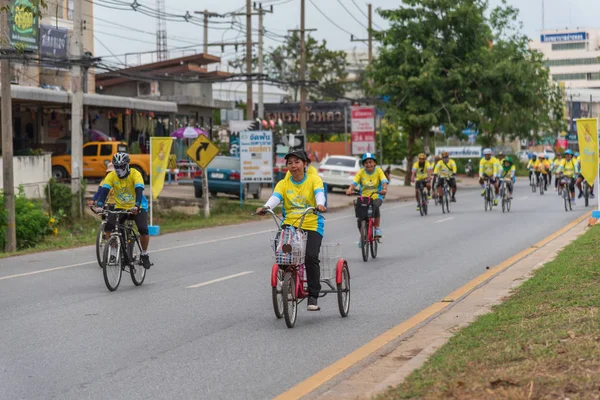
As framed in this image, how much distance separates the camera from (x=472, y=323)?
973 cm

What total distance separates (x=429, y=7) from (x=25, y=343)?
154ft

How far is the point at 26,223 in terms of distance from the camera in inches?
A: 914

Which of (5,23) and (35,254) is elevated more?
(5,23)

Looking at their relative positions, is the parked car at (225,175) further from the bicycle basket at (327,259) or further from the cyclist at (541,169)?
the bicycle basket at (327,259)

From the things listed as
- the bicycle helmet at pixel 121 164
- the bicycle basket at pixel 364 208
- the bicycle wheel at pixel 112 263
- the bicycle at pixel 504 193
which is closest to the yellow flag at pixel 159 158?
the bicycle at pixel 504 193

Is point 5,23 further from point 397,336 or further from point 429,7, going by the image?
point 429,7

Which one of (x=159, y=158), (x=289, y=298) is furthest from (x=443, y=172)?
(x=289, y=298)

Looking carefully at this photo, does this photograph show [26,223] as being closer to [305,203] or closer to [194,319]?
[194,319]

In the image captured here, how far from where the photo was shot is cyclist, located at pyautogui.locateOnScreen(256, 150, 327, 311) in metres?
10.4

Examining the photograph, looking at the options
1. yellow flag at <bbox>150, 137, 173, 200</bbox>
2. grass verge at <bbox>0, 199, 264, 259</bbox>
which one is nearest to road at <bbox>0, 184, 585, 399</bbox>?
grass verge at <bbox>0, 199, 264, 259</bbox>

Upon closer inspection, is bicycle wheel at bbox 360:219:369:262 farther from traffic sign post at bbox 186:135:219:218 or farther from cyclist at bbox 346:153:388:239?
traffic sign post at bbox 186:135:219:218

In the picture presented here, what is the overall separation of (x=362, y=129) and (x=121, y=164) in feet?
111

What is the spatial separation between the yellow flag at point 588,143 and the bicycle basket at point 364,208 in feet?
26.1

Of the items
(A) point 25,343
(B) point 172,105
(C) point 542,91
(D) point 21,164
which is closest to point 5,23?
(D) point 21,164
